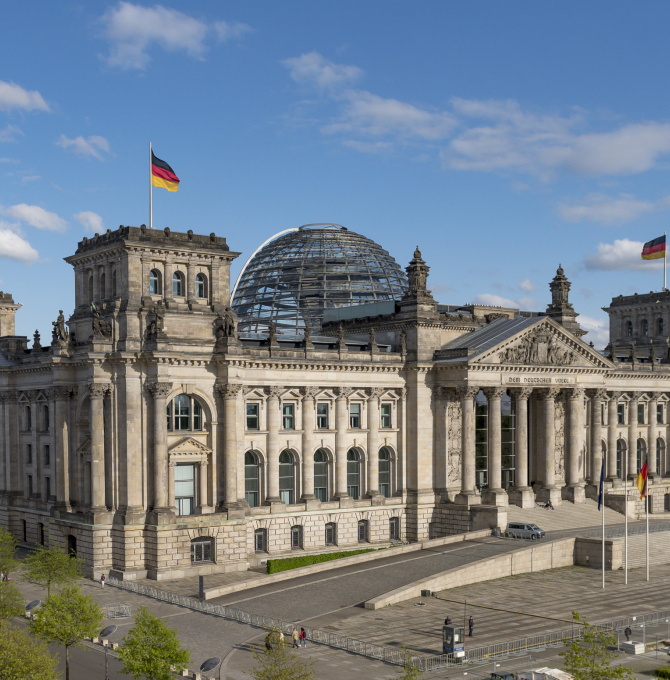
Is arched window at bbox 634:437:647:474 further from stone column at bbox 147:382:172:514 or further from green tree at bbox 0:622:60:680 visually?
green tree at bbox 0:622:60:680

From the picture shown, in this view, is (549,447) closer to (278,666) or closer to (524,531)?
(524,531)

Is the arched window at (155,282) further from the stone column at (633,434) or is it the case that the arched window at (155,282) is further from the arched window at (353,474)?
the stone column at (633,434)

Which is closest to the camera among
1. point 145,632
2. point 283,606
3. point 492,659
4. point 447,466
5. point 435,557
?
Answer: point 145,632

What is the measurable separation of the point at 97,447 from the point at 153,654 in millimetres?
32175

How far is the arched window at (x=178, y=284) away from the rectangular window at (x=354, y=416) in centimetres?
1890

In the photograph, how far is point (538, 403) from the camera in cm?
A: 9569

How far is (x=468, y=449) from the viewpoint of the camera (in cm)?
→ 8831

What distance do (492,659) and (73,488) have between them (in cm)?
4040

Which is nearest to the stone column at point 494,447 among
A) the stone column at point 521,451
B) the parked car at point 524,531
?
the stone column at point 521,451

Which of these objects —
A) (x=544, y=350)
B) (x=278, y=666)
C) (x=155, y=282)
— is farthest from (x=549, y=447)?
(x=278, y=666)

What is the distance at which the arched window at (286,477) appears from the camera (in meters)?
83.7

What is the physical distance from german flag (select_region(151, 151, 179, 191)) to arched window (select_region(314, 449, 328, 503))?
26024 millimetres

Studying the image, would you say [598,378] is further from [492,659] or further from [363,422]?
[492,659]

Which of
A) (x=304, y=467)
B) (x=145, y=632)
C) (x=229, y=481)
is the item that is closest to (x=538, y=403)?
(x=304, y=467)
